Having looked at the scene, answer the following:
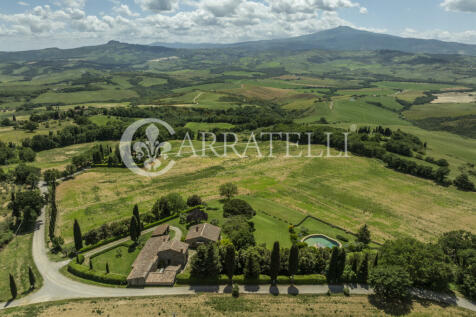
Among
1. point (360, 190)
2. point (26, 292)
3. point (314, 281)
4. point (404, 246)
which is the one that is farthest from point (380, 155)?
Result: point (26, 292)

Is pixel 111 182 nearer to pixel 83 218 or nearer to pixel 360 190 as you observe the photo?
pixel 83 218

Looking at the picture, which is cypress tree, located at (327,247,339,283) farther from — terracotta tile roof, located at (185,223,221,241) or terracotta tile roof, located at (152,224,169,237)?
terracotta tile roof, located at (152,224,169,237)

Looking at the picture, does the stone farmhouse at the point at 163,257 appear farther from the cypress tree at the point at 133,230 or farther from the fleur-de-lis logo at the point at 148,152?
the fleur-de-lis logo at the point at 148,152

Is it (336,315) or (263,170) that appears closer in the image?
(336,315)

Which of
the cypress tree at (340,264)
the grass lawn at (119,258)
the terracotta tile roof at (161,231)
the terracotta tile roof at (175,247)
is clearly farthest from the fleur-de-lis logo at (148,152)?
the cypress tree at (340,264)

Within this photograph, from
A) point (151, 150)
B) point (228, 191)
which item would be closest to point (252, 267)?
point (228, 191)
